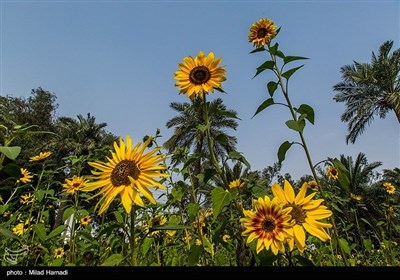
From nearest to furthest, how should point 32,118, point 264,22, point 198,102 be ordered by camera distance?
point 198,102 < point 264,22 < point 32,118

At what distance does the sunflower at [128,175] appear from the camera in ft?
4.02

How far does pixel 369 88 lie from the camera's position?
19656 mm

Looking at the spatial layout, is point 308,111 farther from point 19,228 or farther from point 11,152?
point 19,228

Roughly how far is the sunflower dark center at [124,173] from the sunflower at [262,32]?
1359 mm

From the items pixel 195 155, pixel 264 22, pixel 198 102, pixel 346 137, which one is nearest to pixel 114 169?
pixel 195 155

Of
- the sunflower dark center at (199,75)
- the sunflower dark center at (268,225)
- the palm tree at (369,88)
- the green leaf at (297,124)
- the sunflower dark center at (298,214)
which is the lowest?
the sunflower dark center at (268,225)

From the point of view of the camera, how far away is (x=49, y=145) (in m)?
21.6

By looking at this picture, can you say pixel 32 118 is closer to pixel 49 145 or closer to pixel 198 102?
pixel 49 145

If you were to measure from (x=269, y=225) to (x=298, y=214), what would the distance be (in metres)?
0.15

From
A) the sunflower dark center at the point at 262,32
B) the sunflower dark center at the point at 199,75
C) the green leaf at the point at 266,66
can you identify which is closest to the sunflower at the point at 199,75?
the sunflower dark center at the point at 199,75

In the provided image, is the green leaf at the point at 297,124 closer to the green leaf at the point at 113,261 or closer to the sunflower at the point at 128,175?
the sunflower at the point at 128,175

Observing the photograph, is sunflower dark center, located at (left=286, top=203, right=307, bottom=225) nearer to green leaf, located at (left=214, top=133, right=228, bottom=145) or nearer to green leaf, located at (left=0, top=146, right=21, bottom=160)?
green leaf, located at (left=214, top=133, right=228, bottom=145)

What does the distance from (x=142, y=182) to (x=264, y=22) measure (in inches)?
64.4

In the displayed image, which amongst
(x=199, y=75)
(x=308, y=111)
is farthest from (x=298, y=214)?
(x=199, y=75)
